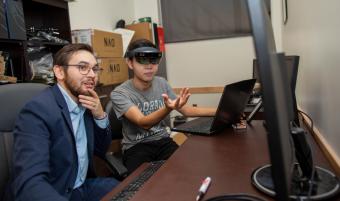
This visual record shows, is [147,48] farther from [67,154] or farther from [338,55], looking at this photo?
[338,55]

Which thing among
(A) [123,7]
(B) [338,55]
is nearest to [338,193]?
(B) [338,55]

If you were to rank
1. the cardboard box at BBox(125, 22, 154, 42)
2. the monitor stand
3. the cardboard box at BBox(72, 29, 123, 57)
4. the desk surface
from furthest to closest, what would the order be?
the cardboard box at BBox(125, 22, 154, 42) → the cardboard box at BBox(72, 29, 123, 57) → the desk surface → the monitor stand

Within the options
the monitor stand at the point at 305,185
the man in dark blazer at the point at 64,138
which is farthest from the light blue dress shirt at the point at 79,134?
the monitor stand at the point at 305,185

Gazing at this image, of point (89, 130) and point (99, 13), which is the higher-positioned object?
point (99, 13)

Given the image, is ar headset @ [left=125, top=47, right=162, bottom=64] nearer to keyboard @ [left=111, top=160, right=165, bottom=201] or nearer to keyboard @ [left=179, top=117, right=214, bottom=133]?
keyboard @ [left=179, top=117, right=214, bottom=133]

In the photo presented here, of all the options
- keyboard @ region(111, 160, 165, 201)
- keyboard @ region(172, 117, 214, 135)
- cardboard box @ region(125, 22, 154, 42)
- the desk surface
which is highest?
cardboard box @ region(125, 22, 154, 42)

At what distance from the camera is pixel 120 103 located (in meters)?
1.89

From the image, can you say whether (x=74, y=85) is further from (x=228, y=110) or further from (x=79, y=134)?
(x=228, y=110)

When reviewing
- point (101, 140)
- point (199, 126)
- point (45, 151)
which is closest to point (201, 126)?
point (199, 126)

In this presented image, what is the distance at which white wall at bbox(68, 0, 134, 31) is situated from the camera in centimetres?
280

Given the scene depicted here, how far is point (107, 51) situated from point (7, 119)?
1.71m

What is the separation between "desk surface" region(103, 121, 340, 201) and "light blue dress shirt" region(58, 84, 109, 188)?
37 cm

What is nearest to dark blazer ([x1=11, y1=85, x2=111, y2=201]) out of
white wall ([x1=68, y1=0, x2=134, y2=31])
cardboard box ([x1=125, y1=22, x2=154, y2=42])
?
white wall ([x1=68, y1=0, x2=134, y2=31])

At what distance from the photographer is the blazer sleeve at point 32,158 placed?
0.99 m
